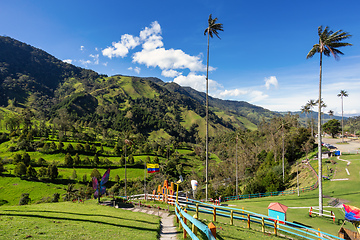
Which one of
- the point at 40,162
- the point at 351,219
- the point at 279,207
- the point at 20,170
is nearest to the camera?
the point at 351,219

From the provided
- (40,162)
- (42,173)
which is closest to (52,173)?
(42,173)

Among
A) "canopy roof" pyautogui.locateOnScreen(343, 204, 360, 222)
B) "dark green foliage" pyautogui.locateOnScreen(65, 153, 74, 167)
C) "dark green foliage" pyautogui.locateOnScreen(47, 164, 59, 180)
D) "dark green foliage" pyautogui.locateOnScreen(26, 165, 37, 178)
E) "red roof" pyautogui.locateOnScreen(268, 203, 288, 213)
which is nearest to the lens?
"canopy roof" pyautogui.locateOnScreen(343, 204, 360, 222)

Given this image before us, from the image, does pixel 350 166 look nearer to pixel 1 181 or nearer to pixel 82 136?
pixel 1 181

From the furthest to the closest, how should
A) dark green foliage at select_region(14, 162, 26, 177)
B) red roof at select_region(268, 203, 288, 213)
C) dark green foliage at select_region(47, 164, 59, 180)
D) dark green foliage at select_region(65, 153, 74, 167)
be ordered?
dark green foliage at select_region(65, 153, 74, 167) → dark green foliage at select_region(47, 164, 59, 180) → dark green foliage at select_region(14, 162, 26, 177) → red roof at select_region(268, 203, 288, 213)

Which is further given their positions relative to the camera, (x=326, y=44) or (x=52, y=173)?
(x=52, y=173)

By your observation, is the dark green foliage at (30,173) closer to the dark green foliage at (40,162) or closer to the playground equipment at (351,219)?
the dark green foliage at (40,162)

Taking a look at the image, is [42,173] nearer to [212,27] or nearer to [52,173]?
[52,173]

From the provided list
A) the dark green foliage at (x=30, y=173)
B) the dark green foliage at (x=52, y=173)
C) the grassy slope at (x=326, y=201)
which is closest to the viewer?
the grassy slope at (x=326, y=201)

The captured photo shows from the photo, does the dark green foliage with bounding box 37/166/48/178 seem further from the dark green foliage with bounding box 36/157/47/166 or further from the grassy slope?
the grassy slope

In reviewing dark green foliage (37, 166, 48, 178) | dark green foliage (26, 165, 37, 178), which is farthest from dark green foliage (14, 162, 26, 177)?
dark green foliage (37, 166, 48, 178)

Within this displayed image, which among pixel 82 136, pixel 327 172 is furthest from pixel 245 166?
pixel 82 136

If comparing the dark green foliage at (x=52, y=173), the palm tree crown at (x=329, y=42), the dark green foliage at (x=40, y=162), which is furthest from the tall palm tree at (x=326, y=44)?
the dark green foliage at (x=40, y=162)

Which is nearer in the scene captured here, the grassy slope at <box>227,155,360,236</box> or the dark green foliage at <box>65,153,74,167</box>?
the grassy slope at <box>227,155,360,236</box>

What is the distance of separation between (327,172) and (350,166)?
5705mm
